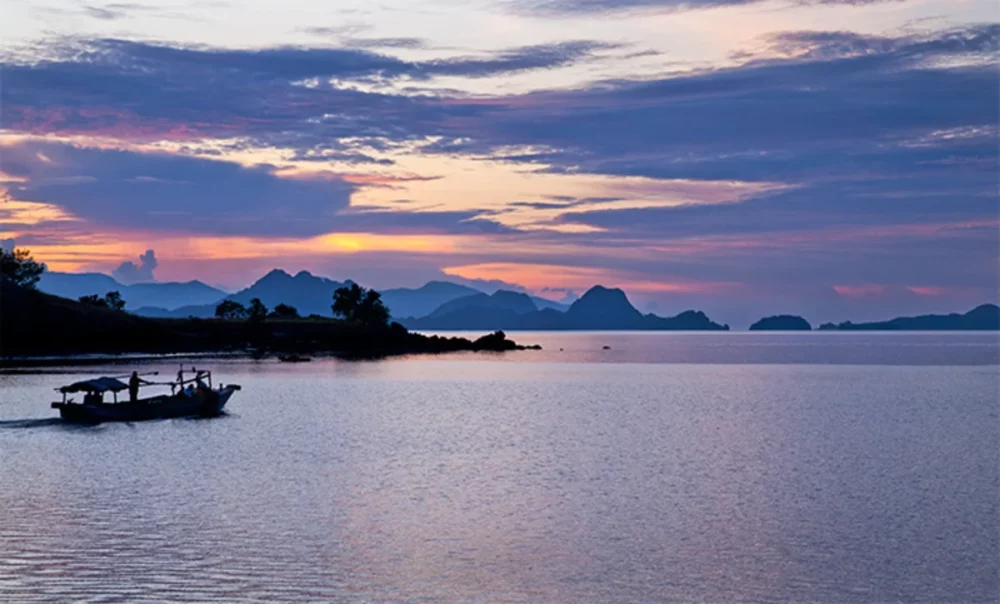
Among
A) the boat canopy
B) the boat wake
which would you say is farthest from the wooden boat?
the boat wake

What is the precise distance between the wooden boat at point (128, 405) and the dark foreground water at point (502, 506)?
187 centimetres

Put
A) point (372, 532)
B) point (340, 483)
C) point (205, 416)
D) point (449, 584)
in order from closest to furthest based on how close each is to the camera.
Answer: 1. point (449, 584)
2. point (372, 532)
3. point (340, 483)
4. point (205, 416)

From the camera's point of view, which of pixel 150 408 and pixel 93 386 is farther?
pixel 150 408

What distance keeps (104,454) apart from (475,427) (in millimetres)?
26163

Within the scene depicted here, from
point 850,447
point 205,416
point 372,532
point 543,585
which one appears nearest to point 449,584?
point 543,585

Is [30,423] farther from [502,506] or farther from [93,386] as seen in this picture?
[502,506]

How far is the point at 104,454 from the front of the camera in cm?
5619

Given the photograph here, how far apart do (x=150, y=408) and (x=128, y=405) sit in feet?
6.19

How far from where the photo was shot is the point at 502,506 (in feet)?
134

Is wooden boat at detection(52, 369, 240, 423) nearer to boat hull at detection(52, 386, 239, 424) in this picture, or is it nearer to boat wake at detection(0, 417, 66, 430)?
boat hull at detection(52, 386, 239, 424)

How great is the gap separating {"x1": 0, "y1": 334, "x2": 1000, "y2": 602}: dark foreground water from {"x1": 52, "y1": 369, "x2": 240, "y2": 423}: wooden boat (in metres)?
1.87

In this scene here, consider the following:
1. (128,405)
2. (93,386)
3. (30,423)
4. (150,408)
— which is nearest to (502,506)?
(30,423)

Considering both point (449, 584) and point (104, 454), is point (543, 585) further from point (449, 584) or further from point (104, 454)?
point (104, 454)

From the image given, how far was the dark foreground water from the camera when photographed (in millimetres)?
29109
